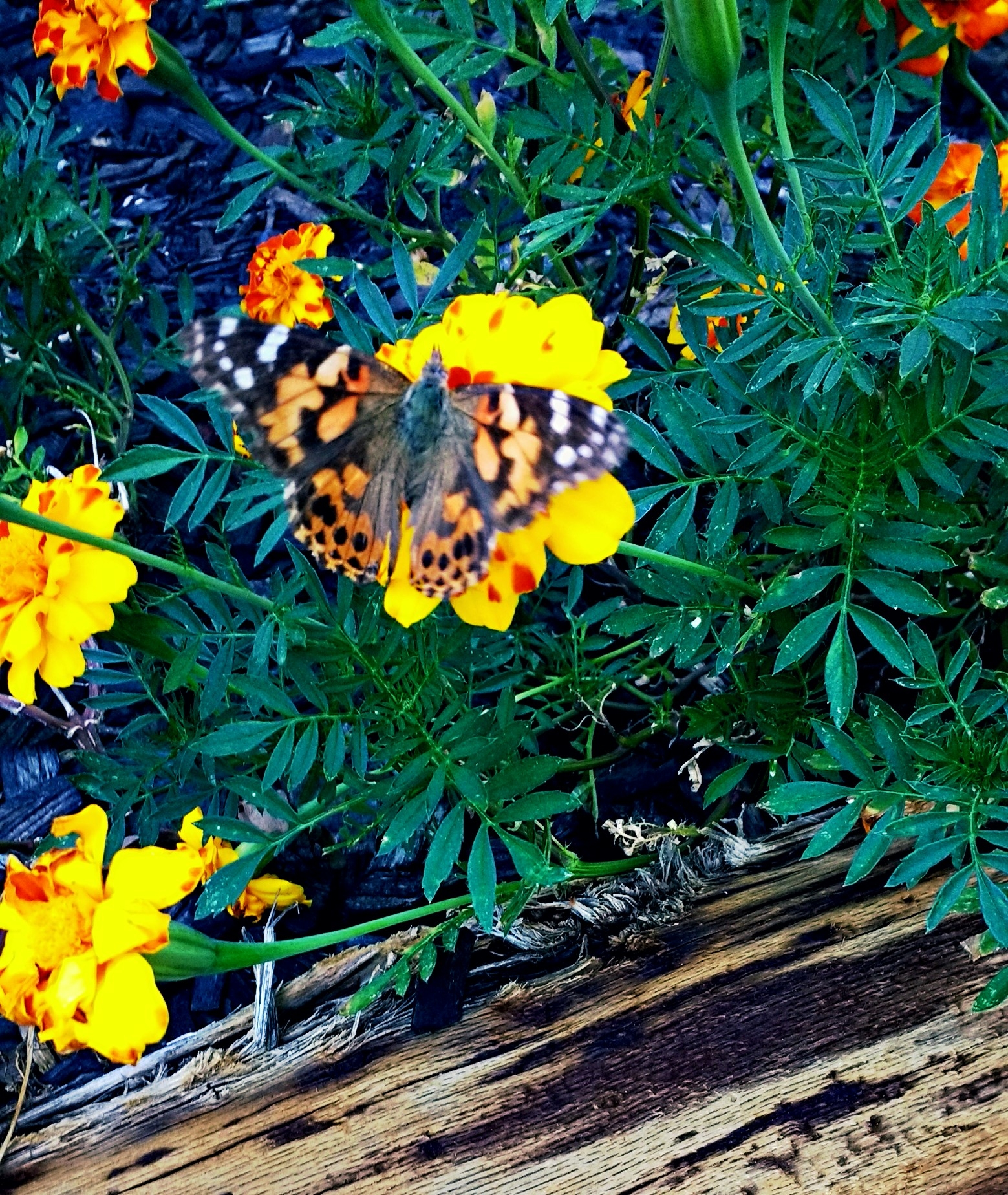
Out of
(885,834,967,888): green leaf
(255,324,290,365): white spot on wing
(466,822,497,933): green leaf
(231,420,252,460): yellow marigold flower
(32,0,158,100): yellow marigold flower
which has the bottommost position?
(885,834,967,888): green leaf

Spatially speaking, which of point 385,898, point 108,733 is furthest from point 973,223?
point 108,733

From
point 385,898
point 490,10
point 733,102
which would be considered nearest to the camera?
point 733,102

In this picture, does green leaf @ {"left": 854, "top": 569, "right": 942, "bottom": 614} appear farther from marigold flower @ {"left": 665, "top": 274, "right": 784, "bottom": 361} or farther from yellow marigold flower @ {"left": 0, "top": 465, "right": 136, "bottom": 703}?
yellow marigold flower @ {"left": 0, "top": 465, "right": 136, "bottom": 703}

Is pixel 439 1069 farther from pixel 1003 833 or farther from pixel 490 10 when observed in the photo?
pixel 490 10

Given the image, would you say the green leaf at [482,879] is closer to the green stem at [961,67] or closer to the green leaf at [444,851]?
the green leaf at [444,851]

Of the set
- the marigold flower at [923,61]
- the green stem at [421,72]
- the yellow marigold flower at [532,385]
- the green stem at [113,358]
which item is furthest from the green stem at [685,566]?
the green stem at [113,358]

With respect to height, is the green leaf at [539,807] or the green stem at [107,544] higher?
the green stem at [107,544]

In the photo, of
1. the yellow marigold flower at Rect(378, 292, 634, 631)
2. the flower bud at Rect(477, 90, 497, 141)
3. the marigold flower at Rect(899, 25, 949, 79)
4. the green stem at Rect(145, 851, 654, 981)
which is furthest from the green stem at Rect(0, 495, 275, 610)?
the marigold flower at Rect(899, 25, 949, 79)
